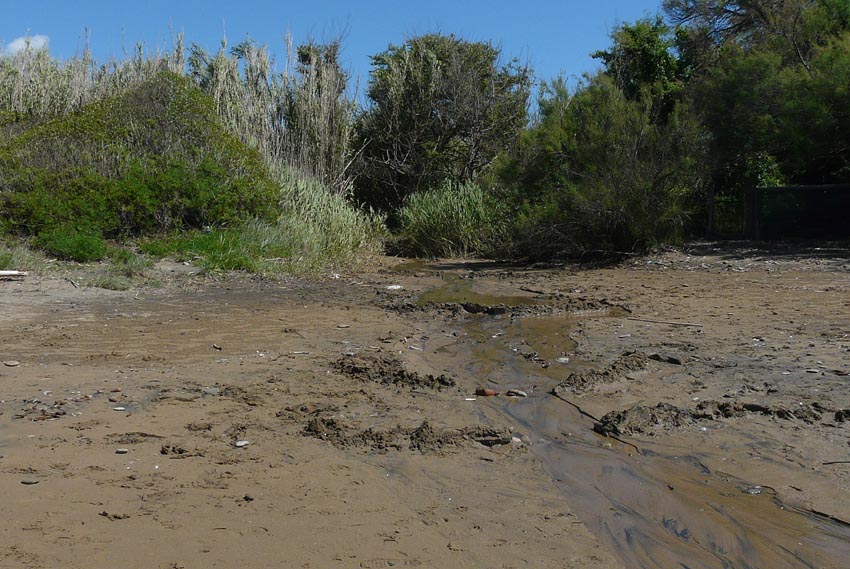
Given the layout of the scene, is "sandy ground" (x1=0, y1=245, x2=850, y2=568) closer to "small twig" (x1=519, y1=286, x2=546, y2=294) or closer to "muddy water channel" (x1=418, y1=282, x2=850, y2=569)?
"muddy water channel" (x1=418, y1=282, x2=850, y2=569)

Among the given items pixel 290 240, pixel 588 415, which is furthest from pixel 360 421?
pixel 290 240

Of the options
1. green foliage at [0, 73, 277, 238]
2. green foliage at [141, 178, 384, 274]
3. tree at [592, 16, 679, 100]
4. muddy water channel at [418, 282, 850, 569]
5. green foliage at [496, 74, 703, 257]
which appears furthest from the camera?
tree at [592, 16, 679, 100]

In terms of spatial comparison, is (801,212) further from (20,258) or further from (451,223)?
(20,258)

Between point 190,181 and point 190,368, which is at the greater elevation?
point 190,181

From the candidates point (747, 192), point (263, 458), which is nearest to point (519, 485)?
point (263, 458)

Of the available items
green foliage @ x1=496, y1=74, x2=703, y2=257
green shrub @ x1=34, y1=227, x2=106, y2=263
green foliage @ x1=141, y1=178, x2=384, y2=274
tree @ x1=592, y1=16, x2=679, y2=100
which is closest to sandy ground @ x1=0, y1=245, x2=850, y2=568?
green shrub @ x1=34, y1=227, x2=106, y2=263

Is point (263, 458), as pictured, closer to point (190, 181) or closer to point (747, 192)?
point (190, 181)

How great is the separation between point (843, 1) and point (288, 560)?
18729 millimetres

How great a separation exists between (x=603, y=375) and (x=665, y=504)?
94.4 inches

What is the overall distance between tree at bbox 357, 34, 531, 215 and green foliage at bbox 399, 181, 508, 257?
3212 mm

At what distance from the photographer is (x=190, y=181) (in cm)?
1573

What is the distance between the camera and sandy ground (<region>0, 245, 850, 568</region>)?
3854 mm

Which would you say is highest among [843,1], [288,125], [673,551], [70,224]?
[843,1]

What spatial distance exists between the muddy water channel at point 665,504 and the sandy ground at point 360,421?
92mm
